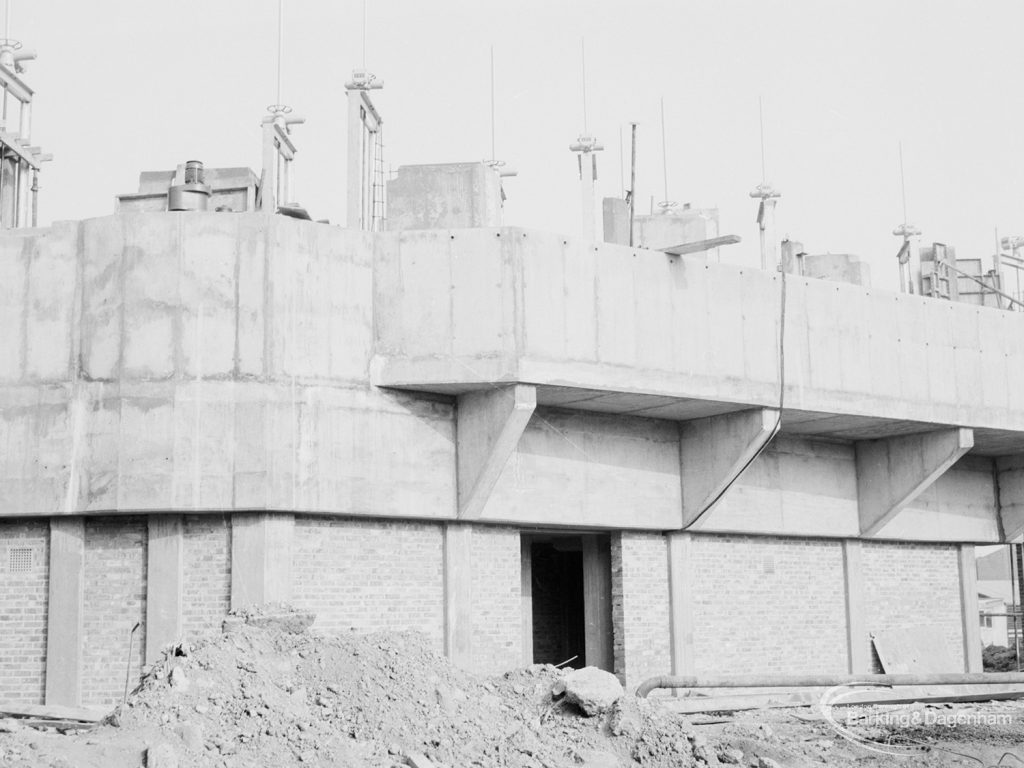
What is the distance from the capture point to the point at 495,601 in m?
17.0

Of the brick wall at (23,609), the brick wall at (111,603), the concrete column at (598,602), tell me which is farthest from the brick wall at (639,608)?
the brick wall at (23,609)

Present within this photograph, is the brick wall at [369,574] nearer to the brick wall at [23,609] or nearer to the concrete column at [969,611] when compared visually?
the brick wall at [23,609]

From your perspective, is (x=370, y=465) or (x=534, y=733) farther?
(x=370, y=465)

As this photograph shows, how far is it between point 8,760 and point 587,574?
11.7 meters

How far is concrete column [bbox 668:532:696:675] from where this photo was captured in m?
18.7

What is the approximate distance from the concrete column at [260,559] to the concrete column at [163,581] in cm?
63

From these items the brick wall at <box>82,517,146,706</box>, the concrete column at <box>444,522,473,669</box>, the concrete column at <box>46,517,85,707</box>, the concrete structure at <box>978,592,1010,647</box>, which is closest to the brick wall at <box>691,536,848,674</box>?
the concrete column at <box>444,522,473,669</box>

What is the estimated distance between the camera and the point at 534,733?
11.0 m

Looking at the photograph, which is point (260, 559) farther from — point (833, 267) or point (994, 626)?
point (994, 626)

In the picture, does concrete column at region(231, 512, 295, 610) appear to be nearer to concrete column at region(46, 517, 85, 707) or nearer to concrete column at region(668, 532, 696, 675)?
concrete column at region(46, 517, 85, 707)

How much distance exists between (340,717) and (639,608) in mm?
8842

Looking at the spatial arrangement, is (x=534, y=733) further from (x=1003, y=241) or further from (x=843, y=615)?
(x=1003, y=241)

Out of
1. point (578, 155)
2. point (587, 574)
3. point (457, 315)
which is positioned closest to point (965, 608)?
point (587, 574)

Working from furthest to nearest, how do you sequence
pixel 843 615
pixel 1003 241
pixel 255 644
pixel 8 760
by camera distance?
1. pixel 1003 241
2. pixel 843 615
3. pixel 255 644
4. pixel 8 760
